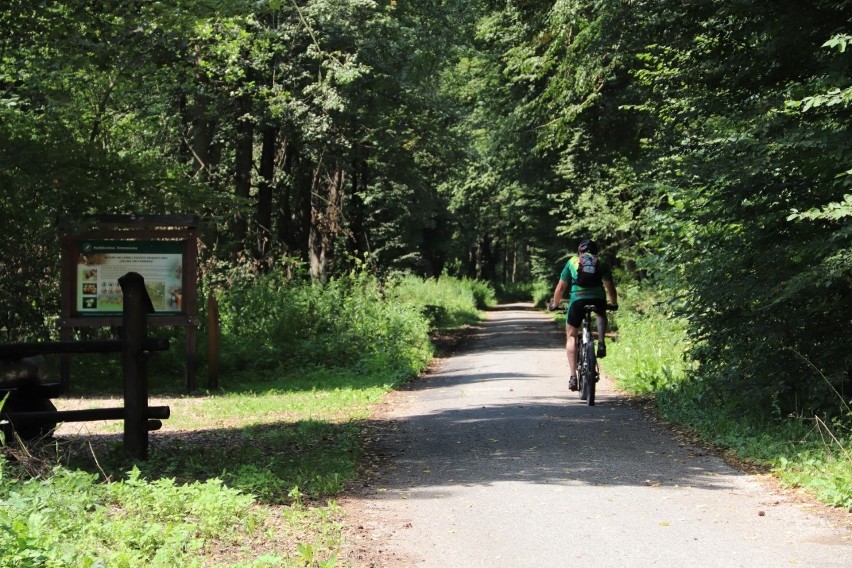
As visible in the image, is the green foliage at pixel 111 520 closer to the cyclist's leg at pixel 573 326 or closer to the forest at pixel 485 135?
the forest at pixel 485 135

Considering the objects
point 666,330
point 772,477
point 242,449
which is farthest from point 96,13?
point 666,330

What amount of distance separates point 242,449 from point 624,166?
16732mm

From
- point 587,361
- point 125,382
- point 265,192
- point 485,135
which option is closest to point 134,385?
point 125,382

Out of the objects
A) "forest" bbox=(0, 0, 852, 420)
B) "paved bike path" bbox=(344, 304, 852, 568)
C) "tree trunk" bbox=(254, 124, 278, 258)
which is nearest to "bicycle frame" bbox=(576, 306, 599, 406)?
"paved bike path" bbox=(344, 304, 852, 568)

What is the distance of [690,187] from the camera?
10609mm

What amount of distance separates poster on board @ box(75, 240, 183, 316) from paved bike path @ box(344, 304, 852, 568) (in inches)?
209

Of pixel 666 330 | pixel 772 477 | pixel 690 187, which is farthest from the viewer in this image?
pixel 666 330

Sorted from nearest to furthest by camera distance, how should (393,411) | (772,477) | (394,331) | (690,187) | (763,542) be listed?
(763,542)
(772,477)
(690,187)
(393,411)
(394,331)

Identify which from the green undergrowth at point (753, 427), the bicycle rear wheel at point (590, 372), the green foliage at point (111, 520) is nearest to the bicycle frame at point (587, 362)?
the bicycle rear wheel at point (590, 372)

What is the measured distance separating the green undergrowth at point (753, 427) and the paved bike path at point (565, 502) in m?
0.32

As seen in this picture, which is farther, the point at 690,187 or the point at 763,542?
the point at 690,187

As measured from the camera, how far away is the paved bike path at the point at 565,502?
5.92m

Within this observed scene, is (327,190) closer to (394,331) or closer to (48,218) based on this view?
(394,331)

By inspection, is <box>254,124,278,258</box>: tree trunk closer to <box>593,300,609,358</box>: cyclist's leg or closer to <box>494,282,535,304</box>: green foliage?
<box>593,300,609,358</box>: cyclist's leg
